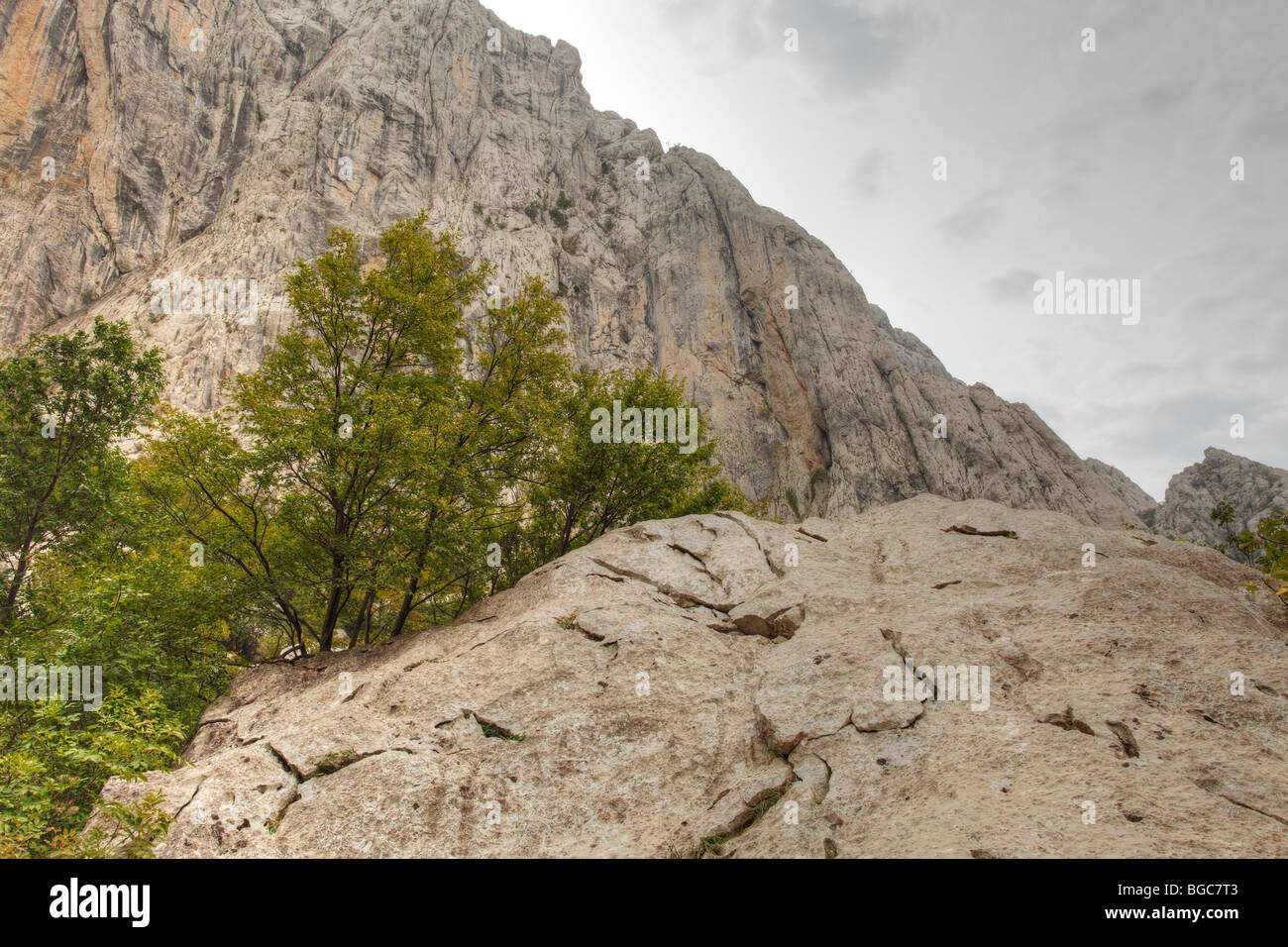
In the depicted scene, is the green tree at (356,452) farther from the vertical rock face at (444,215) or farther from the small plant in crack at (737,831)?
the vertical rock face at (444,215)

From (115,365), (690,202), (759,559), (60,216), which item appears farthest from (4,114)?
(759,559)

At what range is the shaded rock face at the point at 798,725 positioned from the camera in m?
5.76

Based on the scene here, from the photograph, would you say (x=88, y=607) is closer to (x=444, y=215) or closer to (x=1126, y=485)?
(x=444, y=215)

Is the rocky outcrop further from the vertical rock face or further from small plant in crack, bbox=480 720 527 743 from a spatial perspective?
small plant in crack, bbox=480 720 527 743

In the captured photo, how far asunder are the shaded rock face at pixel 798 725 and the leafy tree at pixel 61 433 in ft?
31.0

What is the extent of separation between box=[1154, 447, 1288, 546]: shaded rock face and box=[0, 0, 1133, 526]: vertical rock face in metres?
28.0

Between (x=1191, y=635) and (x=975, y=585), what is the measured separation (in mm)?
3404

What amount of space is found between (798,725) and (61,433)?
20696 mm

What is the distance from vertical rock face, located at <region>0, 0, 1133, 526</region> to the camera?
5962 centimetres

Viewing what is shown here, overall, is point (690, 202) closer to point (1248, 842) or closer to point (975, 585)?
point (975, 585)

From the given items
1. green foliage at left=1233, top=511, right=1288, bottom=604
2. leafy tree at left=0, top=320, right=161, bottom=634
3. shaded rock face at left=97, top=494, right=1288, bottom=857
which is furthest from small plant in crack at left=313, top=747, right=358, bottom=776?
leafy tree at left=0, top=320, right=161, bottom=634

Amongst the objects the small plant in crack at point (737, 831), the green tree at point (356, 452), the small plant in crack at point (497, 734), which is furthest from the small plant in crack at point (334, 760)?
the green tree at point (356, 452)

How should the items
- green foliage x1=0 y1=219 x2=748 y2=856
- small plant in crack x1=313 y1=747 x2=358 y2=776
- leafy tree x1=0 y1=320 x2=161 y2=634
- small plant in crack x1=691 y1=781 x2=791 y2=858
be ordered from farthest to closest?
leafy tree x1=0 y1=320 x2=161 y2=634, green foliage x1=0 y1=219 x2=748 y2=856, small plant in crack x1=313 y1=747 x2=358 y2=776, small plant in crack x1=691 y1=781 x2=791 y2=858

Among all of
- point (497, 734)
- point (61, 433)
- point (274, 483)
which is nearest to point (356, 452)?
point (274, 483)
